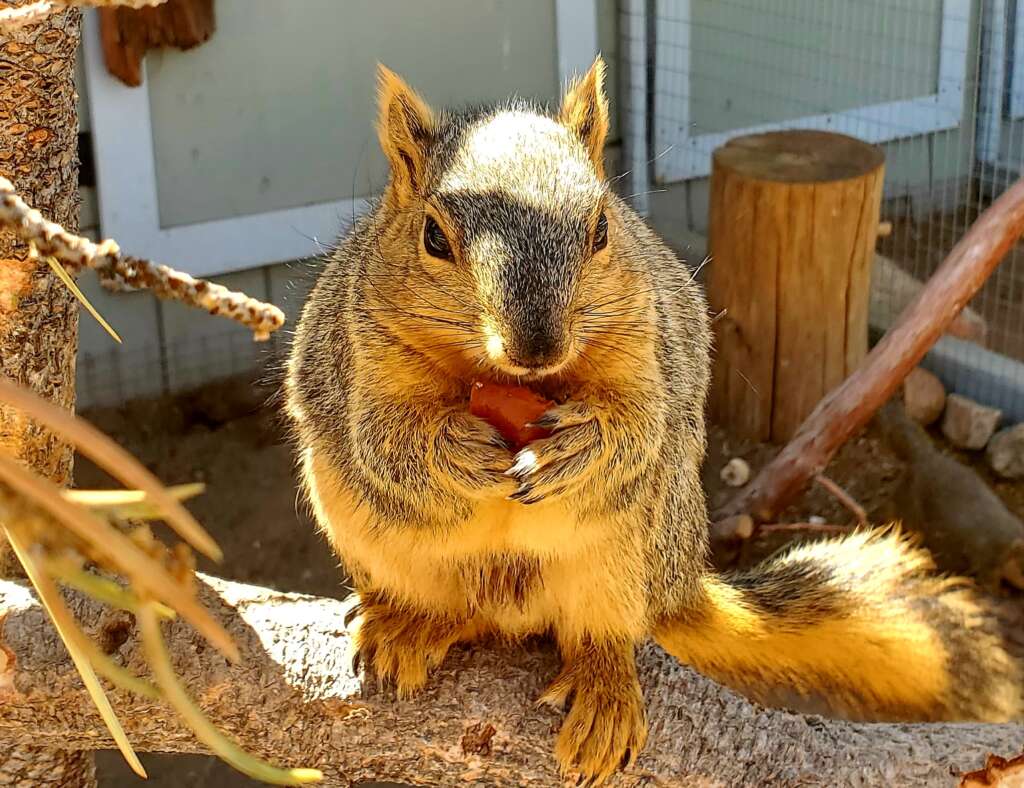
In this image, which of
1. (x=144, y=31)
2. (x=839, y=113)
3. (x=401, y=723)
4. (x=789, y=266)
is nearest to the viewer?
(x=401, y=723)

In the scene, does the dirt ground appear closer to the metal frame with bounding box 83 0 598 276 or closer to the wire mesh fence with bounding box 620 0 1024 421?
the metal frame with bounding box 83 0 598 276

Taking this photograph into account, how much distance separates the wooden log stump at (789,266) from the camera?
15.0 feet

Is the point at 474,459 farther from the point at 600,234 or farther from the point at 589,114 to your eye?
the point at 589,114

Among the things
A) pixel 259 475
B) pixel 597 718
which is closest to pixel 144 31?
pixel 259 475

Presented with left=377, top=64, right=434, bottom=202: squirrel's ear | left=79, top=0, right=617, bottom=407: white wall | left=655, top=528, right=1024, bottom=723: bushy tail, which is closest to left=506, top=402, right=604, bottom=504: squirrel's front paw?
left=377, top=64, right=434, bottom=202: squirrel's ear

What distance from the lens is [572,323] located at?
191 centimetres

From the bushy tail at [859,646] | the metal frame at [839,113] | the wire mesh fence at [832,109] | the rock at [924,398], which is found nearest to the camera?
the bushy tail at [859,646]

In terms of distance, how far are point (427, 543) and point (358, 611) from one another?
0.78ft

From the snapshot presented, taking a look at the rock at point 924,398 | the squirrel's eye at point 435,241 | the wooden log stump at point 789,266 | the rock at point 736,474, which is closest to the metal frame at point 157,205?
the wooden log stump at point 789,266

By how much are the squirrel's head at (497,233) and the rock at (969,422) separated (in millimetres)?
2902

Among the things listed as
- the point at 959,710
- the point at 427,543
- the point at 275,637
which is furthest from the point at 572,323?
the point at 959,710

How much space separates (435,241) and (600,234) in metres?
0.28

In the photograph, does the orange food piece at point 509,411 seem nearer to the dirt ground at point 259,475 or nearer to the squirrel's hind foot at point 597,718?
the squirrel's hind foot at point 597,718

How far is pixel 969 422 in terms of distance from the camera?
4840 millimetres
